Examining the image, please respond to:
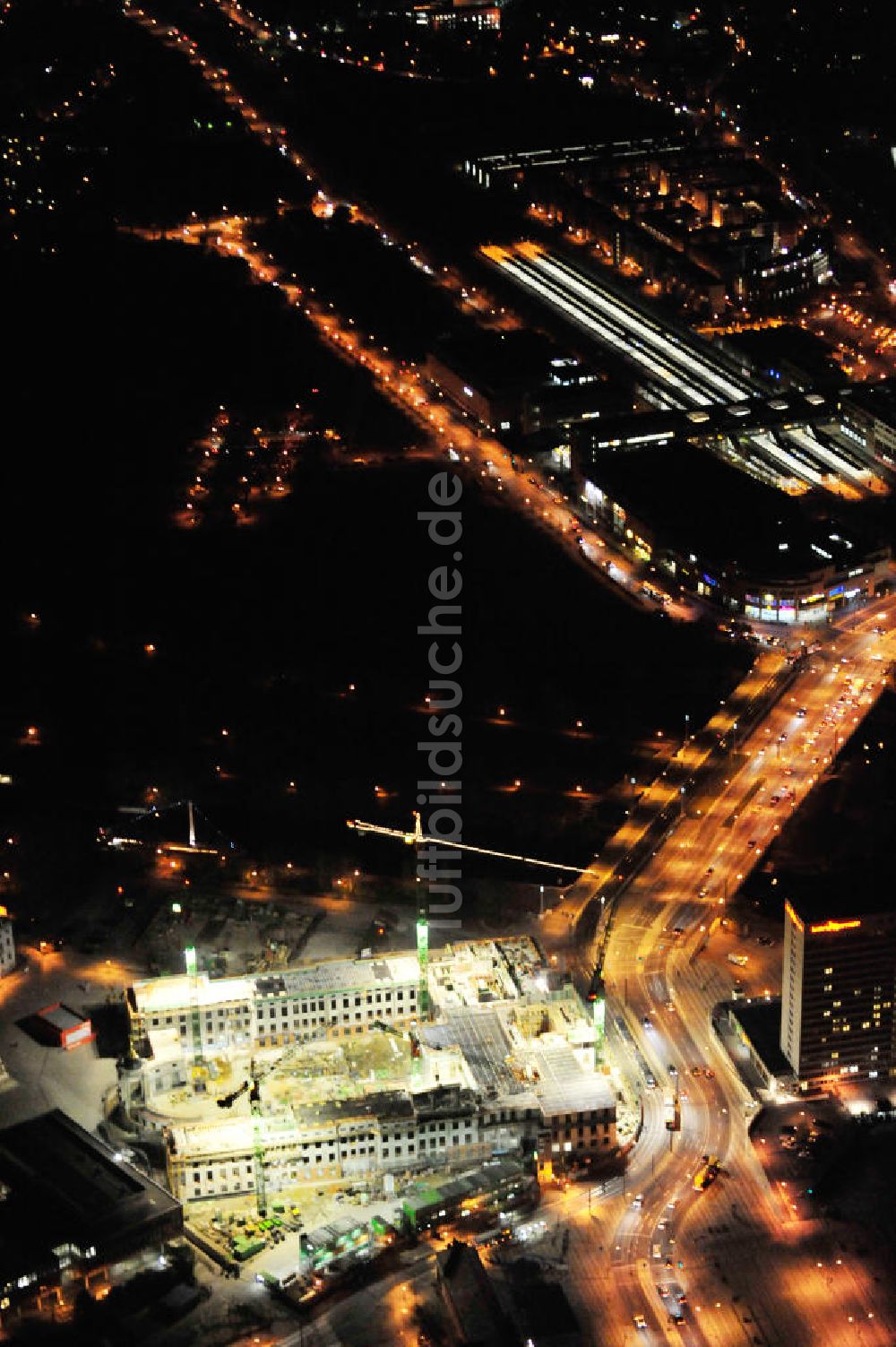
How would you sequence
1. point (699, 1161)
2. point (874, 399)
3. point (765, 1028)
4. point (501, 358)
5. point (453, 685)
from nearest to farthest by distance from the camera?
1. point (699, 1161)
2. point (765, 1028)
3. point (453, 685)
4. point (874, 399)
5. point (501, 358)

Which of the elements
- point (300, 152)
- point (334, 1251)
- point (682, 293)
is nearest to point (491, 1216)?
point (334, 1251)

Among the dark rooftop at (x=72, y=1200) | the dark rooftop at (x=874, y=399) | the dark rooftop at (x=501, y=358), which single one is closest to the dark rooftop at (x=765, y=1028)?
the dark rooftop at (x=72, y=1200)

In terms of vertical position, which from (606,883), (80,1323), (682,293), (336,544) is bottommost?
(80,1323)

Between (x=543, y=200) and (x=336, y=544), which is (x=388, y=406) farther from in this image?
(x=543, y=200)

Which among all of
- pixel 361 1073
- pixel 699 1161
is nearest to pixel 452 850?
pixel 361 1073

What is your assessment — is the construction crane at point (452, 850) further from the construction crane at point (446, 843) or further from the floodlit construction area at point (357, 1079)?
the floodlit construction area at point (357, 1079)

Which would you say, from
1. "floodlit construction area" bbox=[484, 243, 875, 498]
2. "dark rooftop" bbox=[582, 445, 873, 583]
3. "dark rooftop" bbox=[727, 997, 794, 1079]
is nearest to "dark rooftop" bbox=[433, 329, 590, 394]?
"floodlit construction area" bbox=[484, 243, 875, 498]

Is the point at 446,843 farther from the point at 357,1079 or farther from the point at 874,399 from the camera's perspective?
the point at 874,399
